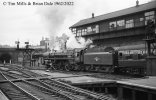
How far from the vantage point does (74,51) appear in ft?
84.9

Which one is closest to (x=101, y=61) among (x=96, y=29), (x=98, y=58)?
(x=98, y=58)

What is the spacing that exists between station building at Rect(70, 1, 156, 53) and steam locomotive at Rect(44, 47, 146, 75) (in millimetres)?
5023

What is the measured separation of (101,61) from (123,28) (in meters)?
12.1

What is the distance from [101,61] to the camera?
73.4ft

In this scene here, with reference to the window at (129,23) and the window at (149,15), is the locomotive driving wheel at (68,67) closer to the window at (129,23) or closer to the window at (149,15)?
the window at (129,23)

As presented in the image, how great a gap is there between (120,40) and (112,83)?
20584 mm

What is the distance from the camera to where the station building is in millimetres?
30016

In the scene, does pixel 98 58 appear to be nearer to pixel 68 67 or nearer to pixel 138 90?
pixel 68 67

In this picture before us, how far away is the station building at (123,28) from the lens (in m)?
30.0

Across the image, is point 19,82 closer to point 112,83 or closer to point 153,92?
point 112,83

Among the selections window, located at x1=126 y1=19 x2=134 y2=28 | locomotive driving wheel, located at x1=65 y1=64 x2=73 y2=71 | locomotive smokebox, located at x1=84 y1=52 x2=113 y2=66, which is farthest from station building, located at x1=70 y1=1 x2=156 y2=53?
locomotive driving wheel, located at x1=65 y1=64 x2=73 y2=71

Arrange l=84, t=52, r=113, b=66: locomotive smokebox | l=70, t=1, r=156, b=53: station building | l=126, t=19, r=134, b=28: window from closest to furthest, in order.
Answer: l=84, t=52, r=113, b=66: locomotive smokebox → l=70, t=1, r=156, b=53: station building → l=126, t=19, r=134, b=28: window

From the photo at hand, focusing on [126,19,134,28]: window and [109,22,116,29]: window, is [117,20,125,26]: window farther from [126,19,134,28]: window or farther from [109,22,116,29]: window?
[109,22,116,29]: window

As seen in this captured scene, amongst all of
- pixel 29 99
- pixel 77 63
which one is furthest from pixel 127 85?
pixel 77 63
